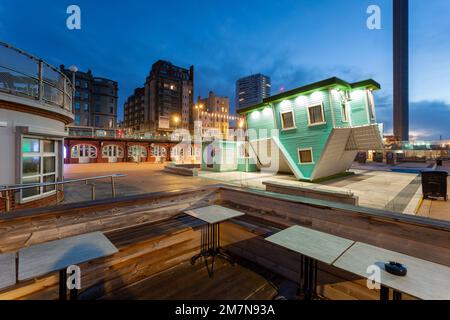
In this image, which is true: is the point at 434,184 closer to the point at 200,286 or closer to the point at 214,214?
the point at 214,214

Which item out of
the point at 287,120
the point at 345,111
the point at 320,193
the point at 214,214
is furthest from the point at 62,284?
the point at 345,111

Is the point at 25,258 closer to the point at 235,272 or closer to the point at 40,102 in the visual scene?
the point at 235,272

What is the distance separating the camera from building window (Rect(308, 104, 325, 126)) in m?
Answer: 12.4

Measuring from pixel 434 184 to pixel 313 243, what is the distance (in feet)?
34.1

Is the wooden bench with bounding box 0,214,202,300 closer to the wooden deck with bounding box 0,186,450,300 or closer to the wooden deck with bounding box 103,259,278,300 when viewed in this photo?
the wooden deck with bounding box 0,186,450,300

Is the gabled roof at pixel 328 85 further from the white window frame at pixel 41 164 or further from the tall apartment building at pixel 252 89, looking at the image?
the tall apartment building at pixel 252 89

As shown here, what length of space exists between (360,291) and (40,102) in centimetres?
891

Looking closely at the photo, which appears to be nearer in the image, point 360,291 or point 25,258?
point 25,258

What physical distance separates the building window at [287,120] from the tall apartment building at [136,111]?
70.2 meters

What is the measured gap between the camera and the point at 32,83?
21.2 feet

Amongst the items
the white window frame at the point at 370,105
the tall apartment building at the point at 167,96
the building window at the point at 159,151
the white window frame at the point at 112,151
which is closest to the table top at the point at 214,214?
the white window frame at the point at 370,105

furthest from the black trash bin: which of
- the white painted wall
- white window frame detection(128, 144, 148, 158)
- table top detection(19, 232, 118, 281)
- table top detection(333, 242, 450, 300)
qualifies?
white window frame detection(128, 144, 148, 158)

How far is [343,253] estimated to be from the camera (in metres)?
2.39

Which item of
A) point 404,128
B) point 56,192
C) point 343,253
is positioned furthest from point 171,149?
point 404,128
